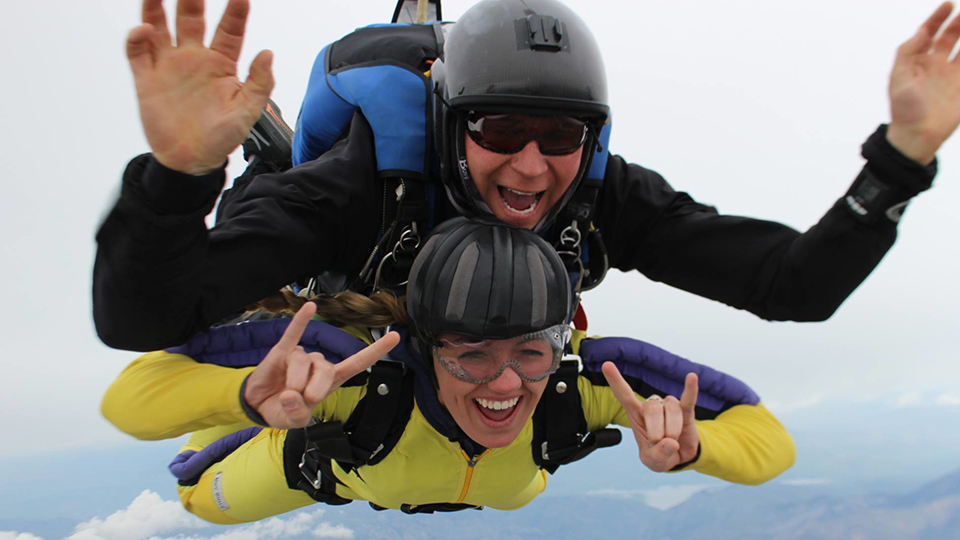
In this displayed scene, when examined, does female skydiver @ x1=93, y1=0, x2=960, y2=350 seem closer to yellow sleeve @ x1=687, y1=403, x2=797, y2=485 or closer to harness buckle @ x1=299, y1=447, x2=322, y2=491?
yellow sleeve @ x1=687, y1=403, x2=797, y2=485

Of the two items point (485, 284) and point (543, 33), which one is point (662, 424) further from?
point (543, 33)

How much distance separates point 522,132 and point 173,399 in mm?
1126

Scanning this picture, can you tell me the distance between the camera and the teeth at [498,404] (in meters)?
2.36

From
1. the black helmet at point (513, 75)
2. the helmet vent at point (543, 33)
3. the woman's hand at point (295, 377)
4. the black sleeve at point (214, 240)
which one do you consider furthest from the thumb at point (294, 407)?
the helmet vent at point (543, 33)

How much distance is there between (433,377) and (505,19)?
3.37 ft

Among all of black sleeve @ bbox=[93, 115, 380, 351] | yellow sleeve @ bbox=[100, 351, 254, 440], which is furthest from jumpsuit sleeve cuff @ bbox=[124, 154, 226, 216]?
yellow sleeve @ bbox=[100, 351, 254, 440]

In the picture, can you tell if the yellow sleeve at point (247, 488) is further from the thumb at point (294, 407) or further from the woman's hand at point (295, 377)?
the thumb at point (294, 407)

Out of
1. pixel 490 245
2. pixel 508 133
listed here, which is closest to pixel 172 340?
pixel 490 245

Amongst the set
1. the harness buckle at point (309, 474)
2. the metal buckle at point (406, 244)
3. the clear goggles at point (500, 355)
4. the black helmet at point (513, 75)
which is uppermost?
the black helmet at point (513, 75)

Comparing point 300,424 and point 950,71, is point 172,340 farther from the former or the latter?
point 950,71

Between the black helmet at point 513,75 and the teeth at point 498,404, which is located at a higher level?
the black helmet at point 513,75

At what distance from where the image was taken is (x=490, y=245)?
85.0 inches

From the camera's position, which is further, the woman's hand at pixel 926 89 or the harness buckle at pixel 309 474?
the harness buckle at pixel 309 474

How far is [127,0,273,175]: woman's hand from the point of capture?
175cm
